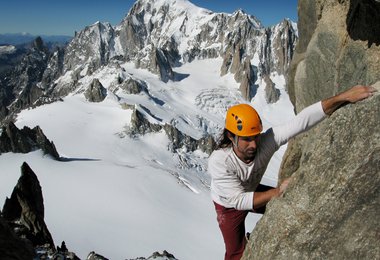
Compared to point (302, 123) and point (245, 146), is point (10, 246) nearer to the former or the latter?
point (245, 146)

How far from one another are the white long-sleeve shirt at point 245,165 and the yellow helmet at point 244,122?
56cm

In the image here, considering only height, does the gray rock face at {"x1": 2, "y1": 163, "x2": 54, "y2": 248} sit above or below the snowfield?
above

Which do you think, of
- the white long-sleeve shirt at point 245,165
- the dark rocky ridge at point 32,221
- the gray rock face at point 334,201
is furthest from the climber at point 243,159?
the dark rocky ridge at point 32,221

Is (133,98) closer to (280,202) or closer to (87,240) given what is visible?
(87,240)

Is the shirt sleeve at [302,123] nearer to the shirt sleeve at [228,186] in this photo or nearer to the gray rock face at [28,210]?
the shirt sleeve at [228,186]

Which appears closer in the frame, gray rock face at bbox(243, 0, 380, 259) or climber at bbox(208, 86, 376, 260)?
gray rock face at bbox(243, 0, 380, 259)

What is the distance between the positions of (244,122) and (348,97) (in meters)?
1.80

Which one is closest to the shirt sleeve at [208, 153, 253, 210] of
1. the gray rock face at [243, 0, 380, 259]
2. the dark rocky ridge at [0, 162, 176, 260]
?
the gray rock face at [243, 0, 380, 259]

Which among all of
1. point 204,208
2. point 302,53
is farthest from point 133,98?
point 302,53

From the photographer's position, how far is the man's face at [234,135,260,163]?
7.46m

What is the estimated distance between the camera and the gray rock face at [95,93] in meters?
141

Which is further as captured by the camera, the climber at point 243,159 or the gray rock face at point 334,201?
the climber at point 243,159

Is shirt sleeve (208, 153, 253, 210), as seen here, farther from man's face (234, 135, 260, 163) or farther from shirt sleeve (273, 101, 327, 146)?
shirt sleeve (273, 101, 327, 146)

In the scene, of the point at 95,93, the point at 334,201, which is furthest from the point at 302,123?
the point at 95,93
